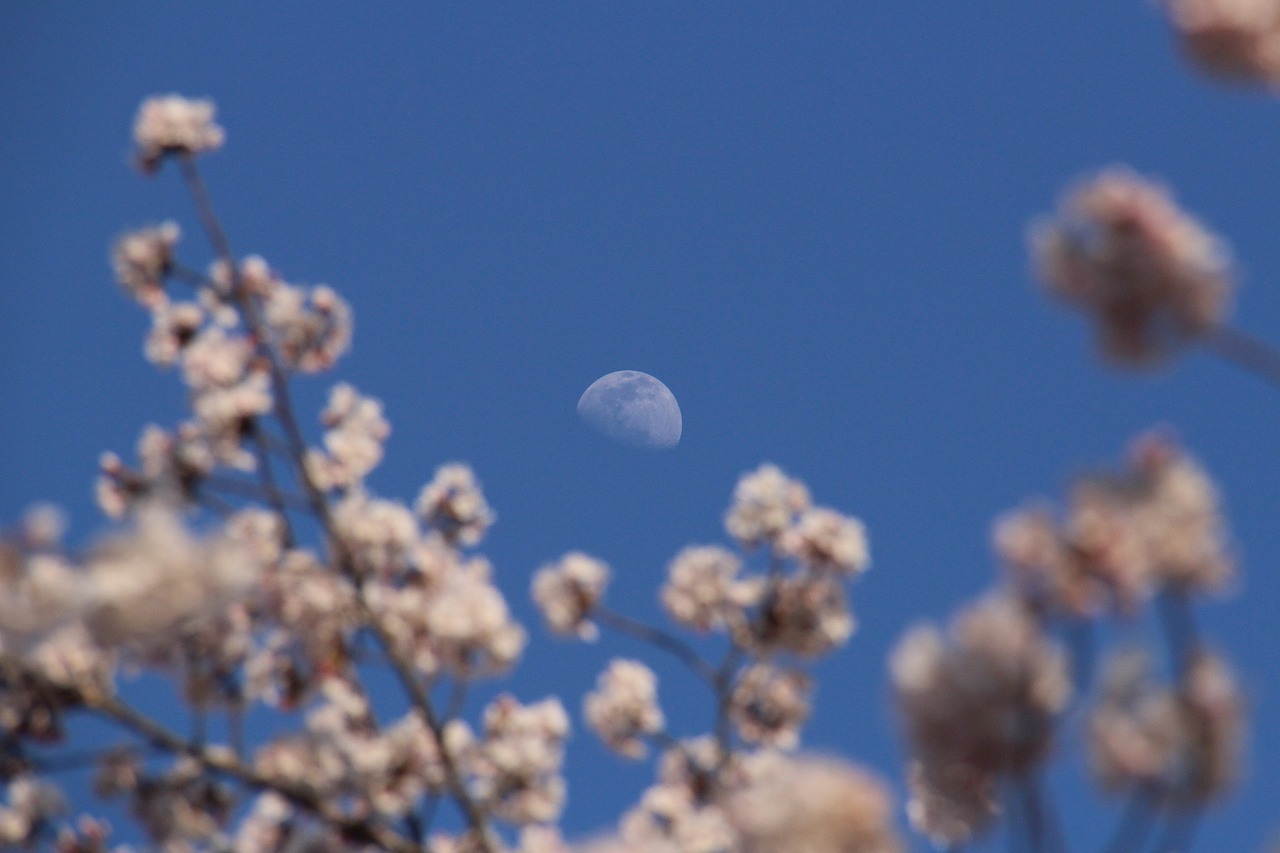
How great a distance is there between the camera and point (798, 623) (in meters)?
6.98

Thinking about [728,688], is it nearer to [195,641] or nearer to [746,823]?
[195,641]

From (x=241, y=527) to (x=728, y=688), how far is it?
2.77 m

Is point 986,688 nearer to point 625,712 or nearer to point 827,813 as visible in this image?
point 827,813

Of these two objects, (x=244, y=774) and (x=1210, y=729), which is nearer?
(x=1210, y=729)

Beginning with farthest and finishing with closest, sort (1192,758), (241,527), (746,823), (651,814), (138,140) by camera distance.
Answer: (651,814)
(138,140)
(241,527)
(746,823)
(1192,758)

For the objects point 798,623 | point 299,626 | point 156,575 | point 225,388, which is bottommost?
point 156,575

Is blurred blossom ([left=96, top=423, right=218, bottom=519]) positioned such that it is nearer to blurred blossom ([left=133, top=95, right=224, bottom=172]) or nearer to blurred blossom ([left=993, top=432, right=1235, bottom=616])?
blurred blossom ([left=133, top=95, right=224, bottom=172])

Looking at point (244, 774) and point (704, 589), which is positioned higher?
point (704, 589)

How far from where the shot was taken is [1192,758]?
2.71 metres

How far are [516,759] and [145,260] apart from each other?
385 centimetres

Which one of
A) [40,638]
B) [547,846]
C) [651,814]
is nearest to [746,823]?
[40,638]

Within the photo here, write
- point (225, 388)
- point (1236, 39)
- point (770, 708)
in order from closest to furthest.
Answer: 1. point (1236, 39)
2. point (225, 388)
3. point (770, 708)

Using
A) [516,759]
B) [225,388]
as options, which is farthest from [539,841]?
[225,388]

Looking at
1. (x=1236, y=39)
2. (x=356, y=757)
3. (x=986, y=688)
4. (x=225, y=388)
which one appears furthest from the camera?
(x=225, y=388)
